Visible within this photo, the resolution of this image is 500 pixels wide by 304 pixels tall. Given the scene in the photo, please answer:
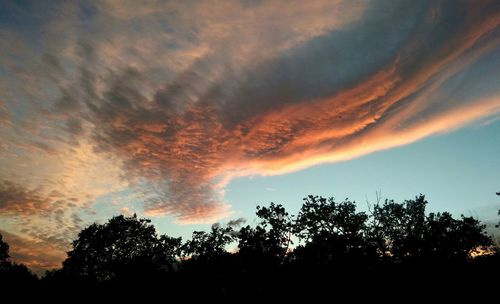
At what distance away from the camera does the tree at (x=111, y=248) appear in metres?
69.3

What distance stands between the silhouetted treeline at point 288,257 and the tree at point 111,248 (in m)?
0.21

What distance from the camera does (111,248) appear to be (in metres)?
71.9

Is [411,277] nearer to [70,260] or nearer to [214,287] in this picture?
[214,287]

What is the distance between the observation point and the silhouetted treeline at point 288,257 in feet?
128

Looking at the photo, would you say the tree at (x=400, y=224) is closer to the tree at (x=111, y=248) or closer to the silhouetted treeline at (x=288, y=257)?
the silhouetted treeline at (x=288, y=257)

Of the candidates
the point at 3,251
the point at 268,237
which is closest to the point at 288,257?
the point at 268,237

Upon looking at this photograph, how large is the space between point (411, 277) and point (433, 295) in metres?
6.49

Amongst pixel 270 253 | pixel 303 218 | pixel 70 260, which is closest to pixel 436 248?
pixel 303 218

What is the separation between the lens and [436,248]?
70938 millimetres

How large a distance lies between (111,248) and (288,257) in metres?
41.9

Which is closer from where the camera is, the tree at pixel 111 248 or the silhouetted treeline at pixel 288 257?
the silhouetted treeline at pixel 288 257

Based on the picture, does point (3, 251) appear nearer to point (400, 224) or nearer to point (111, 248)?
point (111, 248)

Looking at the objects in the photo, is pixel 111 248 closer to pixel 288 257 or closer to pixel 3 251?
pixel 3 251

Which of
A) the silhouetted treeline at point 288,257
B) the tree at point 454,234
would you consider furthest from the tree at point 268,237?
the tree at point 454,234
